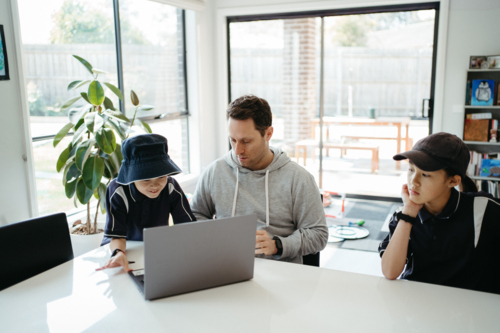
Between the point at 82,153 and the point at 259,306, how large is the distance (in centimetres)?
169

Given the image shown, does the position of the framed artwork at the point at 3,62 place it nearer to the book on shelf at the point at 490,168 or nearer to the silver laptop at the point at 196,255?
the silver laptop at the point at 196,255

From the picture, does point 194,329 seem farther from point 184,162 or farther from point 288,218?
point 184,162

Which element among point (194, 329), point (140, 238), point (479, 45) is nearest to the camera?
point (194, 329)

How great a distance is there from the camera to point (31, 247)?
4.98ft

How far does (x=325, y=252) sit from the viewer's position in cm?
328

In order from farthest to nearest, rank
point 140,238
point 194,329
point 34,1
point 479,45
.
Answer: point 479,45
point 34,1
point 140,238
point 194,329

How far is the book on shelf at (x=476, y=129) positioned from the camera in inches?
157

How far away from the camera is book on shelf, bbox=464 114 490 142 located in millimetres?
3984

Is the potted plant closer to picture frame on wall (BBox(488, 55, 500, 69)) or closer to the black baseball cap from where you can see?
the black baseball cap

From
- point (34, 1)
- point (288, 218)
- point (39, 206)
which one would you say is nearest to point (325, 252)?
point (288, 218)

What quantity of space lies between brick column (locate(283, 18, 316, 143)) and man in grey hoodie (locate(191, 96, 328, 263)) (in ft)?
10.6

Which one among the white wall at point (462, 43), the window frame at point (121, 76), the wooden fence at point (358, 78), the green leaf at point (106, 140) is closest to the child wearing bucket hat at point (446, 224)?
the green leaf at point (106, 140)

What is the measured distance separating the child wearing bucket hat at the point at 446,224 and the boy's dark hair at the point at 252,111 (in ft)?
1.84

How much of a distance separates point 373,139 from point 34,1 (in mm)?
3588
